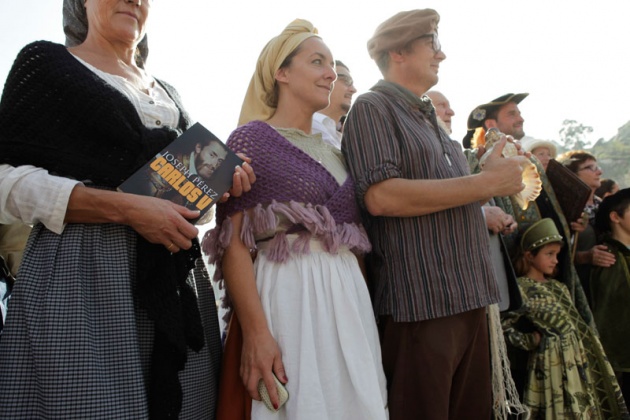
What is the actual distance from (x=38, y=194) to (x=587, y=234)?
168 inches

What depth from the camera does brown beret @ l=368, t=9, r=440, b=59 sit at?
7.94 ft

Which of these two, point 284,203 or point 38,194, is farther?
point 284,203

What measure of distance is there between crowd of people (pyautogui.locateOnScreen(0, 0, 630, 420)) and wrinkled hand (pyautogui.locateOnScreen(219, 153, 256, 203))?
17 millimetres

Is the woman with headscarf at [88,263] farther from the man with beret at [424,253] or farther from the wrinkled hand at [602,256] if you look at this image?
the wrinkled hand at [602,256]

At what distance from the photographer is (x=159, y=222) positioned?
61.2 inches

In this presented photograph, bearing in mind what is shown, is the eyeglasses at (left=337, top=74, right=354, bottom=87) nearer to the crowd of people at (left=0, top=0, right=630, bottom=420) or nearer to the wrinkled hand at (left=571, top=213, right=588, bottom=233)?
the crowd of people at (left=0, top=0, right=630, bottom=420)

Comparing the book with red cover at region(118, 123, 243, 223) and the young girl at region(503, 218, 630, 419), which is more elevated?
the book with red cover at region(118, 123, 243, 223)

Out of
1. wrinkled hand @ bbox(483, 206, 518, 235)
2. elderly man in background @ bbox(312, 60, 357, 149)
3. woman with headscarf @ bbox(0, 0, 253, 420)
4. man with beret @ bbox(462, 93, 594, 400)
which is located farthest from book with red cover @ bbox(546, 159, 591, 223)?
woman with headscarf @ bbox(0, 0, 253, 420)

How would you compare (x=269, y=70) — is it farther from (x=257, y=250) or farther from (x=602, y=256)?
(x=602, y=256)

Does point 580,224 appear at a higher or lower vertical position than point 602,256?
higher

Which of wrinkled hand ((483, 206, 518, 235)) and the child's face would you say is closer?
wrinkled hand ((483, 206, 518, 235))

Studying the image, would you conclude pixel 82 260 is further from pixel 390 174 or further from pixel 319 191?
pixel 390 174

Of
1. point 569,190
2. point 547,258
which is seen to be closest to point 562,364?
point 547,258

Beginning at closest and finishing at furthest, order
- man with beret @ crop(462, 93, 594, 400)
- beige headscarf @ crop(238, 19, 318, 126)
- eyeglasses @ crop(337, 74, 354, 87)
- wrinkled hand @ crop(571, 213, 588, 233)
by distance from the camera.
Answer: beige headscarf @ crop(238, 19, 318, 126), man with beret @ crop(462, 93, 594, 400), eyeglasses @ crop(337, 74, 354, 87), wrinkled hand @ crop(571, 213, 588, 233)
